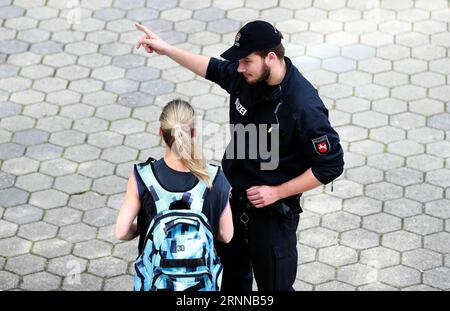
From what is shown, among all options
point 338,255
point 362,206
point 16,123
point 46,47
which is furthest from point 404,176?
point 46,47

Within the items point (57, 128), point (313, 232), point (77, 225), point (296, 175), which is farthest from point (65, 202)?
point (296, 175)

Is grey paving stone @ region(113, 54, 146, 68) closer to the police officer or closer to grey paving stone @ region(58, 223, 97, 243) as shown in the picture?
grey paving stone @ region(58, 223, 97, 243)

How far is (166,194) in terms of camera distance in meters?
5.00

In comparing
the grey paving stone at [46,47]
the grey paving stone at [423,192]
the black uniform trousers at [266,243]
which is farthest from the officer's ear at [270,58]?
the grey paving stone at [46,47]

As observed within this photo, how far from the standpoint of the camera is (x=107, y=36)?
30.7 feet

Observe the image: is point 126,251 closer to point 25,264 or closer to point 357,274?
point 25,264

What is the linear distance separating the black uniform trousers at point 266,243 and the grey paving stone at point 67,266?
1284 mm

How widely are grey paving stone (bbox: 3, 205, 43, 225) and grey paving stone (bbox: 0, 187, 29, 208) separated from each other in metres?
0.06

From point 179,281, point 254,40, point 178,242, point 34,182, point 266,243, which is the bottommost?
point 179,281

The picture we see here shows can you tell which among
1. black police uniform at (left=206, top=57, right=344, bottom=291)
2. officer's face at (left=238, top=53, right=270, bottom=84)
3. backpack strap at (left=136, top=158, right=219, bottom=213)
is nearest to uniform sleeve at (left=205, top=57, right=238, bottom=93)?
black police uniform at (left=206, top=57, right=344, bottom=291)

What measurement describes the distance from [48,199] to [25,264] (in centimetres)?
71

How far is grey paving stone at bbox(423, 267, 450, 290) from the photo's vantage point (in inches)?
264

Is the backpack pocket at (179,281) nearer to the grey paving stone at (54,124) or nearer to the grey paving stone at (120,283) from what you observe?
the grey paving stone at (120,283)
